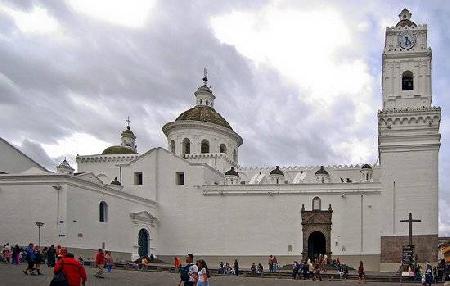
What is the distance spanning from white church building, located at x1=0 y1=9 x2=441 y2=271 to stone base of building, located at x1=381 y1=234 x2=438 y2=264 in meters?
0.06

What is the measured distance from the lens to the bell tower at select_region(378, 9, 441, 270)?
137 feet

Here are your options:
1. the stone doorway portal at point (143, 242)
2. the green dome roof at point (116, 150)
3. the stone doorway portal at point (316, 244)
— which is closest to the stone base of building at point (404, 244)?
the stone doorway portal at point (316, 244)

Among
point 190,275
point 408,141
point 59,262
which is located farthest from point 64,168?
point 59,262

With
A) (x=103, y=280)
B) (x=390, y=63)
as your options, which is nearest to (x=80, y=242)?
(x=103, y=280)

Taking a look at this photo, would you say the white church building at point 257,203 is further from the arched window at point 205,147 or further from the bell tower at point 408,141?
the arched window at point 205,147

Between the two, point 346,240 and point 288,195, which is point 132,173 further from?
point 346,240

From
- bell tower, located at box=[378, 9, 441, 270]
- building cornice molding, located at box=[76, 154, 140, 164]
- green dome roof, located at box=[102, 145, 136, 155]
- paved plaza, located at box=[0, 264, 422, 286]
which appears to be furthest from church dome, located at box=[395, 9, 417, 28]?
green dome roof, located at box=[102, 145, 136, 155]

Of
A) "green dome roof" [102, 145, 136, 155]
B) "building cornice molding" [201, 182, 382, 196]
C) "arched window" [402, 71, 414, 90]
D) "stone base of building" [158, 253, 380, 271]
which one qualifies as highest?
"arched window" [402, 71, 414, 90]

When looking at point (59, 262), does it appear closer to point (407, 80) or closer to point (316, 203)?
point (316, 203)

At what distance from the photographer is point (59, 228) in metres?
36.4

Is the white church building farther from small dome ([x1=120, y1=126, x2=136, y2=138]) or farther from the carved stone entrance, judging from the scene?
small dome ([x1=120, y1=126, x2=136, y2=138])

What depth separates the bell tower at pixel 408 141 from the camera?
41844 millimetres

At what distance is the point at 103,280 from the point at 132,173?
24.7 meters

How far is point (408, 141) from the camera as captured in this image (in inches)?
1681
